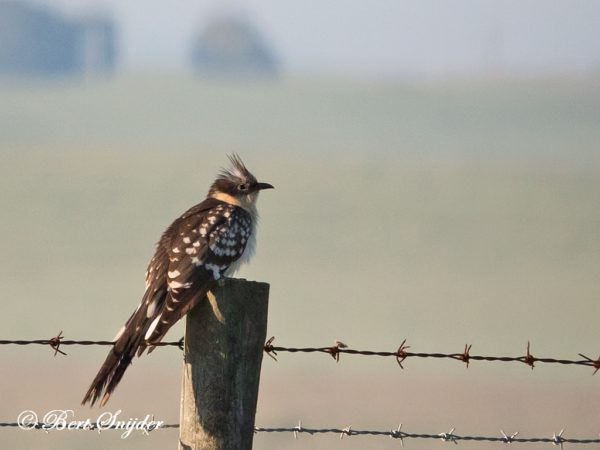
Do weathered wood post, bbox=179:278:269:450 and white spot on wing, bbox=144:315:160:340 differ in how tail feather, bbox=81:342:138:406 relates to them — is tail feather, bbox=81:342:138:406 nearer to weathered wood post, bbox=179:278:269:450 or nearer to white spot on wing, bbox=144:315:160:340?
white spot on wing, bbox=144:315:160:340

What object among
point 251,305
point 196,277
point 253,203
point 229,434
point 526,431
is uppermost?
point 526,431

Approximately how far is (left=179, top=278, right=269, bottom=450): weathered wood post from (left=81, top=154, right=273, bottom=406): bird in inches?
17.2

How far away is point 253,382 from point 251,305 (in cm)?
36

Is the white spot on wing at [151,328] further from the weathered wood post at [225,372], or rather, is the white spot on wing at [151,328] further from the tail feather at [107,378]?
the weathered wood post at [225,372]

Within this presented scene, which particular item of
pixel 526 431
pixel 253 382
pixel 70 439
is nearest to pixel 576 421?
pixel 526 431

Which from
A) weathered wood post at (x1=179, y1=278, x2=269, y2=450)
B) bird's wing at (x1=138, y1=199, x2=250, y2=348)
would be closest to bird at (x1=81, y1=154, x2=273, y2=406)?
bird's wing at (x1=138, y1=199, x2=250, y2=348)

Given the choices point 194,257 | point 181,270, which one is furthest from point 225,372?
point 194,257

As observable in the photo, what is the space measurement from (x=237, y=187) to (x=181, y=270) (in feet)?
9.80

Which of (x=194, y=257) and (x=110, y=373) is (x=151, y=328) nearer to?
(x=110, y=373)

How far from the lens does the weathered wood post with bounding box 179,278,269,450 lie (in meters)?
6.15

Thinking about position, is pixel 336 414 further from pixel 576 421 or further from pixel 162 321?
pixel 162 321

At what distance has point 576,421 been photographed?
5834cm

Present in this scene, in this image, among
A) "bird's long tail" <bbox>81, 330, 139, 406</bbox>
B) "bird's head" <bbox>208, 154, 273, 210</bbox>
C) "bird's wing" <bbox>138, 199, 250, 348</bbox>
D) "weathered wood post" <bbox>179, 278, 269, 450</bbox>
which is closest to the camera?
"weathered wood post" <bbox>179, 278, 269, 450</bbox>

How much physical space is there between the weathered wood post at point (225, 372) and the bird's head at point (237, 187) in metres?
4.16
